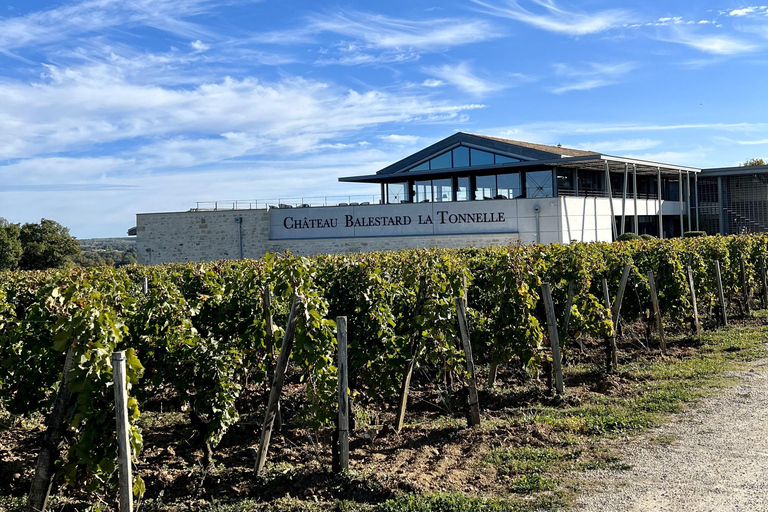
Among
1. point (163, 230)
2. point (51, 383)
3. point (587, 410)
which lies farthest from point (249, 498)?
point (163, 230)

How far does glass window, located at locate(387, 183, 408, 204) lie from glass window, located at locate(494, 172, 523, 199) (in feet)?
17.7

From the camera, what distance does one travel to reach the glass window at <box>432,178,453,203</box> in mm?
34750

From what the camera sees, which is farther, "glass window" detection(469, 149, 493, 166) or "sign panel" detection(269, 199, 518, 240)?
"glass window" detection(469, 149, 493, 166)

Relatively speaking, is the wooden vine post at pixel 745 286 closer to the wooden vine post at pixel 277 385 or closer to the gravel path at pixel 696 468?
the gravel path at pixel 696 468

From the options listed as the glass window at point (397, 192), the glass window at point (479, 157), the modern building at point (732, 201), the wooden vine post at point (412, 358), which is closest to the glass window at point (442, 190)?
the glass window at point (397, 192)

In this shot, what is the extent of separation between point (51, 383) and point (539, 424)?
200 inches

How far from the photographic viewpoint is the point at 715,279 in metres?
14.1

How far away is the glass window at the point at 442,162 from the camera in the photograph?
3378 cm

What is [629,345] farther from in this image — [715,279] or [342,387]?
[342,387]

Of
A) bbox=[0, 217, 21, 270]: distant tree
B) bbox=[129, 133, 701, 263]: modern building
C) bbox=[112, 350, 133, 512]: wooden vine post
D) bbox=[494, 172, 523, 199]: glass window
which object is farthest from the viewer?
bbox=[0, 217, 21, 270]: distant tree

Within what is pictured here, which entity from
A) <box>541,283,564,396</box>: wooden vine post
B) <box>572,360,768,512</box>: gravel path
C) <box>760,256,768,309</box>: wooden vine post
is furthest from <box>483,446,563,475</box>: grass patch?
<box>760,256,768,309</box>: wooden vine post

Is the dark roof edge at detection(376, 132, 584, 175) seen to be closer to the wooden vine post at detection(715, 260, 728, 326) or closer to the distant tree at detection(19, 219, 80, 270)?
the wooden vine post at detection(715, 260, 728, 326)

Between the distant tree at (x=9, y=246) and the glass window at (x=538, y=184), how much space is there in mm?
30164

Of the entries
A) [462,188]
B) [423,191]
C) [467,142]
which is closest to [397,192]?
[423,191]
